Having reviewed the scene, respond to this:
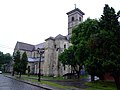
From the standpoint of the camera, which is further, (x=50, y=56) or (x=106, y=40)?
(x=50, y=56)

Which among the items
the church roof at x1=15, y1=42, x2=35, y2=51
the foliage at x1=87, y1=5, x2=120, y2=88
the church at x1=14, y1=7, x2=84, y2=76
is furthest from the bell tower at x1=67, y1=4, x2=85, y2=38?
the foliage at x1=87, y1=5, x2=120, y2=88

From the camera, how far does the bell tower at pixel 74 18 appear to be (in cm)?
8019

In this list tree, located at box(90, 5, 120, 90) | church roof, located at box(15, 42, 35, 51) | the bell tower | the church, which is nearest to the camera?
tree, located at box(90, 5, 120, 90)

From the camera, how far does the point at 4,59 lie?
422 ft

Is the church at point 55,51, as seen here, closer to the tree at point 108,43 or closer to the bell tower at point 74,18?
the bell tower at point 74,18

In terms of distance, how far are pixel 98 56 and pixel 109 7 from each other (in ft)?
16.4

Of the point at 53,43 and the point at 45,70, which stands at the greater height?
the point at 53,43

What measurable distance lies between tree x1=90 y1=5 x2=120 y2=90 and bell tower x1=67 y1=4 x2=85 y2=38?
60955 mm

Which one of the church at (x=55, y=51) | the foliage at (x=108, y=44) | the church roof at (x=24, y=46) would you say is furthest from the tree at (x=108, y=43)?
the church roof at (x=24, y=46)

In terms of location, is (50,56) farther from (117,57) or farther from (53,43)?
(117,57)

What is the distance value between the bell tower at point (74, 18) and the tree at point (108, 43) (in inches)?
2400

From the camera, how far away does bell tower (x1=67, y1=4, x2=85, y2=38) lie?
80.2 m

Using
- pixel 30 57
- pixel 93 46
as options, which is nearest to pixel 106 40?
pixel 93 46

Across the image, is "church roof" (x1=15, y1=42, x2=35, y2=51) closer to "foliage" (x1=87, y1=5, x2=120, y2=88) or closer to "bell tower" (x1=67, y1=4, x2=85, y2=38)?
"bell tower" (x1=67, y1=4, x2=85, y2=38)
